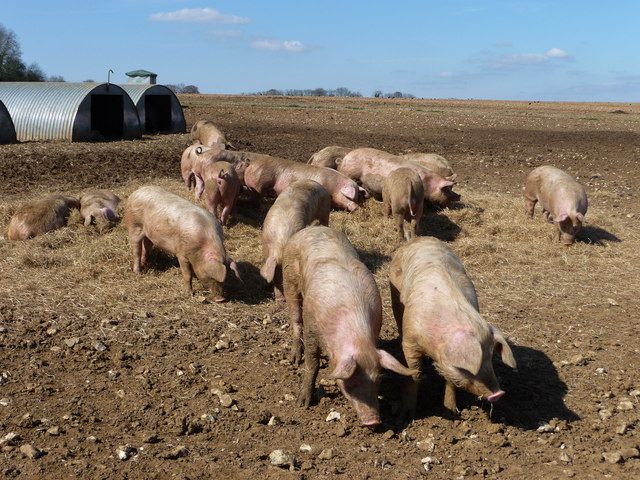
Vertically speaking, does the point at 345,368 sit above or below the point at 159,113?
below

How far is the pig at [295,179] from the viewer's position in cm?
1134

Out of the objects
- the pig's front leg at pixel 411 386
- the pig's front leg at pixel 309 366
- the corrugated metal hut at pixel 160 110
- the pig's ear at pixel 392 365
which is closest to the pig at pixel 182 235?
the pig's front leg at pixel 309 366

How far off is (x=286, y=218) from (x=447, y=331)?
3.34 meters

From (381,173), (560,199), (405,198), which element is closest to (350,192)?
(405,198)

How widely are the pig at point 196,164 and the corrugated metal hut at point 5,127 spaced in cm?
887

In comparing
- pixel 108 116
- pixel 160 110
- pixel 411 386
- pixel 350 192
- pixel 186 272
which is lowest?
pixel 411 386

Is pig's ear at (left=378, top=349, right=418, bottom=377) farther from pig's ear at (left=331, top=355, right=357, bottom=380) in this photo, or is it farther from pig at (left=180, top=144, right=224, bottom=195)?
pig at (left=180, top=144, right=224, bottom=195)

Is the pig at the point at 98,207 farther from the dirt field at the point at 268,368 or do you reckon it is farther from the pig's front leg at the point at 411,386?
the pig's front leg at the point at 411,386

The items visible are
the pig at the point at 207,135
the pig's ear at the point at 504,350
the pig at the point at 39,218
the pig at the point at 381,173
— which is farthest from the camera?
the pig at the point at 207,135

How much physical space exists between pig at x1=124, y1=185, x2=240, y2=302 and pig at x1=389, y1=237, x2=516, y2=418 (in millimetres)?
2502

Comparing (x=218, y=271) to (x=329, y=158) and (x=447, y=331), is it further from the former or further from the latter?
(x=329, y=158)

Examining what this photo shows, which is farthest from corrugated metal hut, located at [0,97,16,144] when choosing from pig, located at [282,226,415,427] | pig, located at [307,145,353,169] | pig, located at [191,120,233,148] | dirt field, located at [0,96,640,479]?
pig, located at [282,226,415,427]

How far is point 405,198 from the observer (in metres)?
10.5

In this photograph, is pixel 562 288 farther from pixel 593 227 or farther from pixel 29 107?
pixel 29 107
